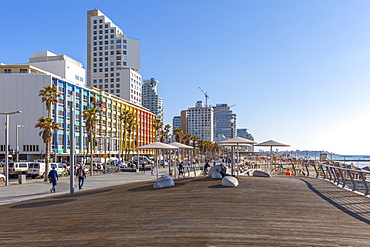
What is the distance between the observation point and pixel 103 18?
407ft

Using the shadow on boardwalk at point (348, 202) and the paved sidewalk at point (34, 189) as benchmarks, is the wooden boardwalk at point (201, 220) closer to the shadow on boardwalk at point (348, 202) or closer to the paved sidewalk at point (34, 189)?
the shadow on boardwalk at point (348, 202)

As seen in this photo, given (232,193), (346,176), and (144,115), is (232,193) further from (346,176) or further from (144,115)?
(144,115)

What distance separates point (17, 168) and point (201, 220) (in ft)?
119

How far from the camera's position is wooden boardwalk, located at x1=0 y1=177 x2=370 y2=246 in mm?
6625

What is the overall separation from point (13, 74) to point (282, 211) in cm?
6739

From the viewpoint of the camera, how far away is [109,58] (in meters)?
123

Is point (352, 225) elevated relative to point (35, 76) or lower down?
lower down

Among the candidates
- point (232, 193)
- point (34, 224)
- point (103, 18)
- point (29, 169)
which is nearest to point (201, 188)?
point (232, 193)

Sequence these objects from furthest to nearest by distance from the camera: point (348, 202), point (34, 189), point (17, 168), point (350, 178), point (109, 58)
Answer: point (109, 58)
point (17, 168)
point (34, 189)
point (350, 178)
point (348, 202)

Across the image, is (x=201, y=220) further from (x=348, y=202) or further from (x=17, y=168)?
(x=17, y=168)

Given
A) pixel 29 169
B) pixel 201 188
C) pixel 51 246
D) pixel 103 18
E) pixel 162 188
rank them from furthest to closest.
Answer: pixel 103 18 < pixel 29 169 < pixel 162 188 < pixel 201 188 < pixel 51 246

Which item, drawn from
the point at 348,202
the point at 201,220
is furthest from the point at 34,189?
the point at 348,202

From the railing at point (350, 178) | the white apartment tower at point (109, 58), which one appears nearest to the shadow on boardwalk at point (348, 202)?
the railing at point (350, 178)

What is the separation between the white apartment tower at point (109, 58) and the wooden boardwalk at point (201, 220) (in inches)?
4332
